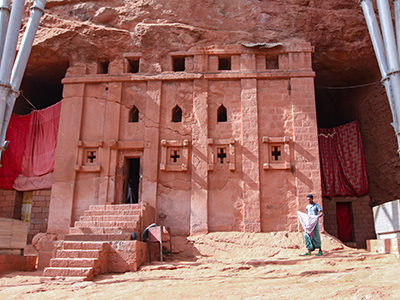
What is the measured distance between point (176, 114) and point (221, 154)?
2299 mm

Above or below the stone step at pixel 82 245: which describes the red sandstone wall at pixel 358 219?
above

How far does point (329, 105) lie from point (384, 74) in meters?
6.94

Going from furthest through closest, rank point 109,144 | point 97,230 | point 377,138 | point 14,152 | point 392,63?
point 377,138
point 14,152
point 109,144
point 392,63
point 97,230

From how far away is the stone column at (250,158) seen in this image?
11906mm

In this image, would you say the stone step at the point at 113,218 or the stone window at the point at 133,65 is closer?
the stone step at the point at 113,218

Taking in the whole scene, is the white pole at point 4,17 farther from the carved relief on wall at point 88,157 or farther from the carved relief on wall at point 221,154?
the carved relief on wall at point 221,154

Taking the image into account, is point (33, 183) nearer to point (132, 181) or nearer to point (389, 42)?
point (132, 181)

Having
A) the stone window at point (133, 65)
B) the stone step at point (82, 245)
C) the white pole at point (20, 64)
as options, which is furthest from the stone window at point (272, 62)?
the stone step at point (82, 245)

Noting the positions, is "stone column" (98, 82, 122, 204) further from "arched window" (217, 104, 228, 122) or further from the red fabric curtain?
"arched window" (217, 104, 228, 122)

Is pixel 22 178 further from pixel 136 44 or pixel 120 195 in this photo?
pixel 136 44

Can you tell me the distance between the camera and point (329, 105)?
17391 millimetres

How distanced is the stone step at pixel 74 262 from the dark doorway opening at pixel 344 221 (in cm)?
1020

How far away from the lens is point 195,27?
44.8 feet

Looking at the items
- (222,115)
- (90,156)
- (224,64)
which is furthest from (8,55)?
(224,64)
